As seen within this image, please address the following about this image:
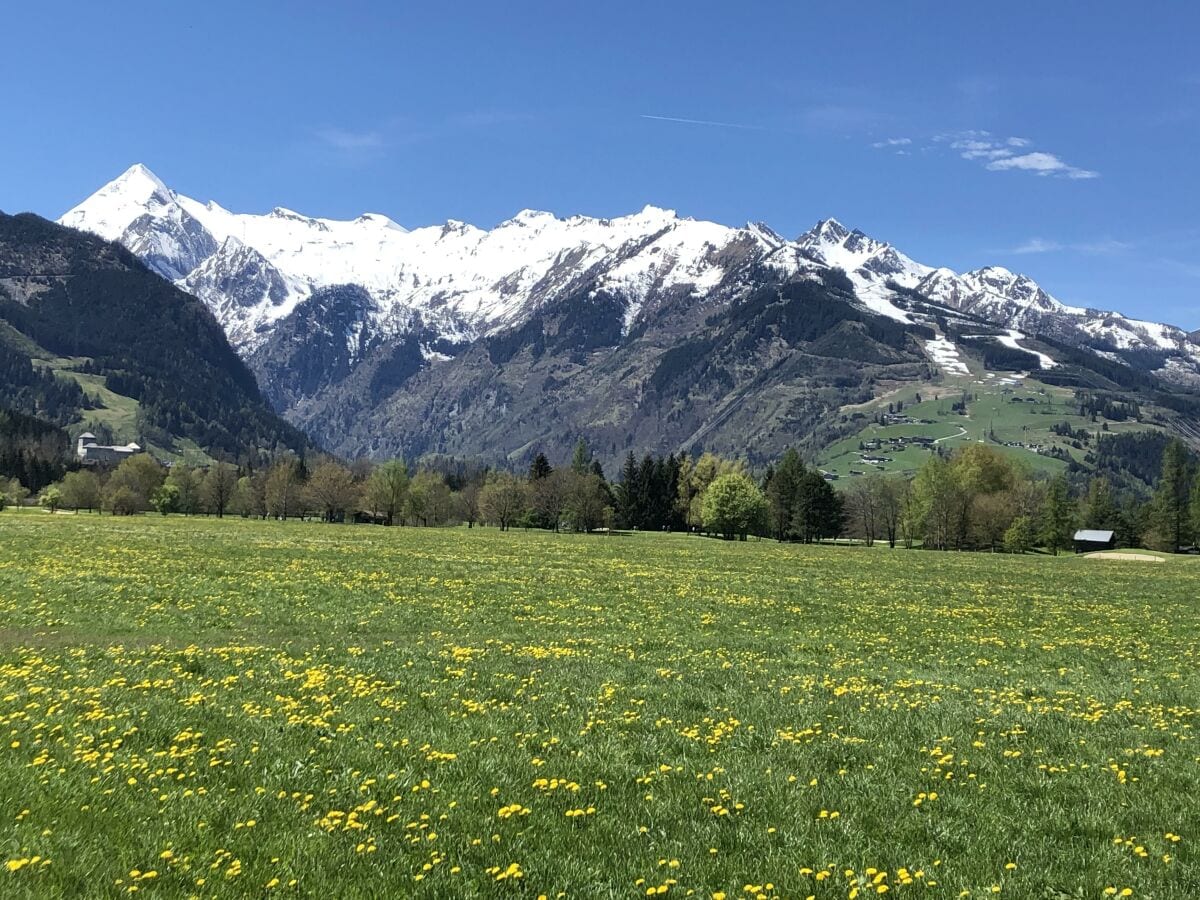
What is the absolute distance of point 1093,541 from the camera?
464ft

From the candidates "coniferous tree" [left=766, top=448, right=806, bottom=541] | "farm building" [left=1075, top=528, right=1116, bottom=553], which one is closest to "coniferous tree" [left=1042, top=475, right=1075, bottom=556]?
"farm building" [left=1075, top=528, right=1116, bottom=553]

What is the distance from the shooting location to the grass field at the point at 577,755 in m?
8.80

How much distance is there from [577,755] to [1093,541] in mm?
159125

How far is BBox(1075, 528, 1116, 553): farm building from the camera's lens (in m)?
141

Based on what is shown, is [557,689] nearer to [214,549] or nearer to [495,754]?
[495,754]

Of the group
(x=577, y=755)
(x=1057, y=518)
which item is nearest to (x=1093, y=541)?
(x=1057, y=518)

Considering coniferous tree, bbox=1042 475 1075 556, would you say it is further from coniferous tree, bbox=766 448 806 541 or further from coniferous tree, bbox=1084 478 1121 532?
coniferous tree, bbox=766 448 806 541

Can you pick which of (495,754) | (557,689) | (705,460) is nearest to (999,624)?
(557,689)

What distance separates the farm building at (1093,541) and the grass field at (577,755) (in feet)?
429

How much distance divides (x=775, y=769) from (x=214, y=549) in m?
57.2

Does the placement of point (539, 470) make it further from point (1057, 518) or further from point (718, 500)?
point (1057, 518)

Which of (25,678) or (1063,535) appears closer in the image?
(25,678)

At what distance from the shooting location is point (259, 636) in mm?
24578

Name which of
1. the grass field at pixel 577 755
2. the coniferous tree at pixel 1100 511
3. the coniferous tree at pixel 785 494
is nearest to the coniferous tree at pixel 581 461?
the coniferous tree at pixel 785 494
